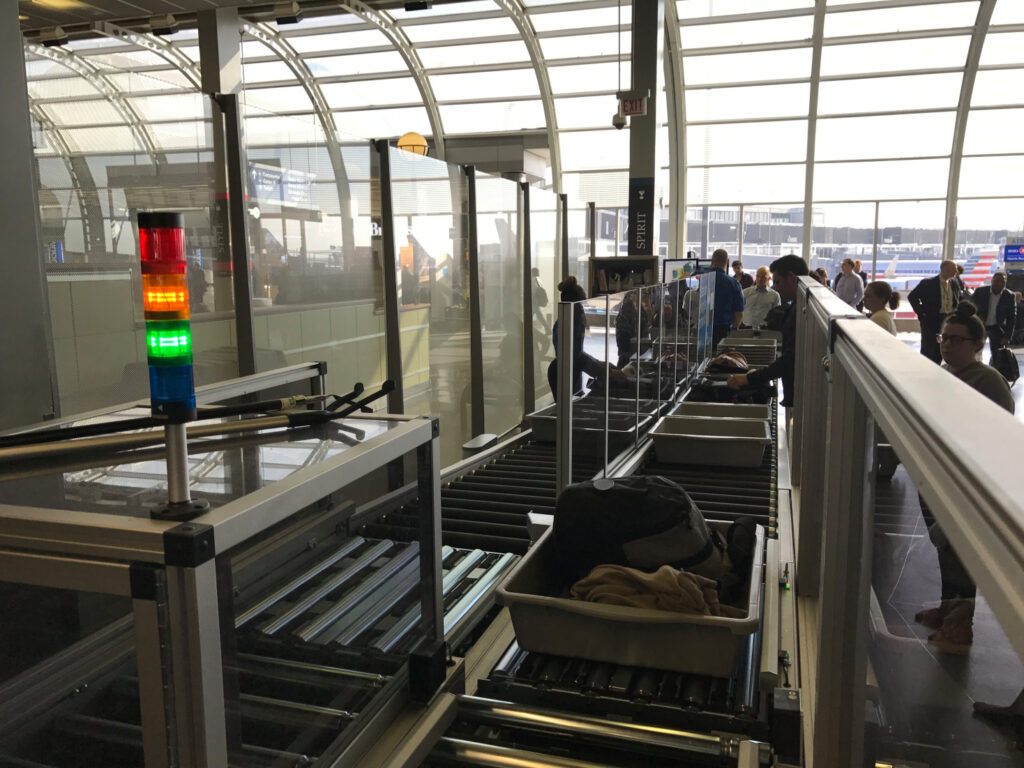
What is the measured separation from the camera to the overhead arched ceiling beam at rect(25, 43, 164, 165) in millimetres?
3711

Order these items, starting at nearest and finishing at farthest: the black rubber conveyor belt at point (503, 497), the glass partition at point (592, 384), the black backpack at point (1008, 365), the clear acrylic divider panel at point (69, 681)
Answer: the clear acrylic divider panel at point (69, 681), the glass partition at point (592, 384), the black rubber conveyor belt at point (503, 497), the black backpack at point (1008, 365)

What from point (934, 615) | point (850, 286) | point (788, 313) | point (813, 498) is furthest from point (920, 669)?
point (850, 286)

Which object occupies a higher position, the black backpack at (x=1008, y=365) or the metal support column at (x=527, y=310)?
the metal support column at (x=527, y=310)

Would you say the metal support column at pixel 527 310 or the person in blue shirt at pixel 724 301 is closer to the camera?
the metal support column at pixel 527 310

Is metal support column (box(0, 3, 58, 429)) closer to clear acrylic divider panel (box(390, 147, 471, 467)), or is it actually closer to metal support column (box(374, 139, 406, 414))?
metal support column (box(374, 139, 406, 414))

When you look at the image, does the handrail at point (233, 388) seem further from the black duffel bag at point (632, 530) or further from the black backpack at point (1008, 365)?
the black backpack at point (1008, 365)

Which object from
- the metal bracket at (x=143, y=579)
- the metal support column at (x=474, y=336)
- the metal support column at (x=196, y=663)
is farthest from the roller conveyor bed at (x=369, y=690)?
the metal support column at (x=474, y=336)

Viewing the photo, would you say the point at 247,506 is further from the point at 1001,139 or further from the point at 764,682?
the point at 1001,139

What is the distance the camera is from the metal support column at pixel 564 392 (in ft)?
12.0

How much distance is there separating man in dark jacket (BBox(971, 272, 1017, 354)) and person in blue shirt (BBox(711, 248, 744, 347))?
4760 millimetres

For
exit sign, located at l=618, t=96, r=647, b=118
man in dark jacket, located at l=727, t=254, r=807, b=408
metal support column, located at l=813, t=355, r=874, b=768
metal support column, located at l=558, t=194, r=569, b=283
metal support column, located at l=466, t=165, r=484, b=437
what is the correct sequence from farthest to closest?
metal support column, located at l=558, t=194, r=569, b=283
exit sign, located at l=618, t=96, r=647, b=118
metal support column, located at l=466, t=165, r=484, b=437
man in dark jacket, located at l=727, t=254, r=807, b=408
metal support column, located at l=813, t=355, r=874, b=768

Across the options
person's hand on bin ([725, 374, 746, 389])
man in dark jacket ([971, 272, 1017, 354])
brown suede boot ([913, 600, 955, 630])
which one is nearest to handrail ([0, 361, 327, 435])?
brown suede boot ([913, 600, 955, 630])

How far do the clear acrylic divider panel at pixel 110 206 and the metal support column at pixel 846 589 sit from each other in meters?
3.21

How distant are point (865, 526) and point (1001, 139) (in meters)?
18.6
